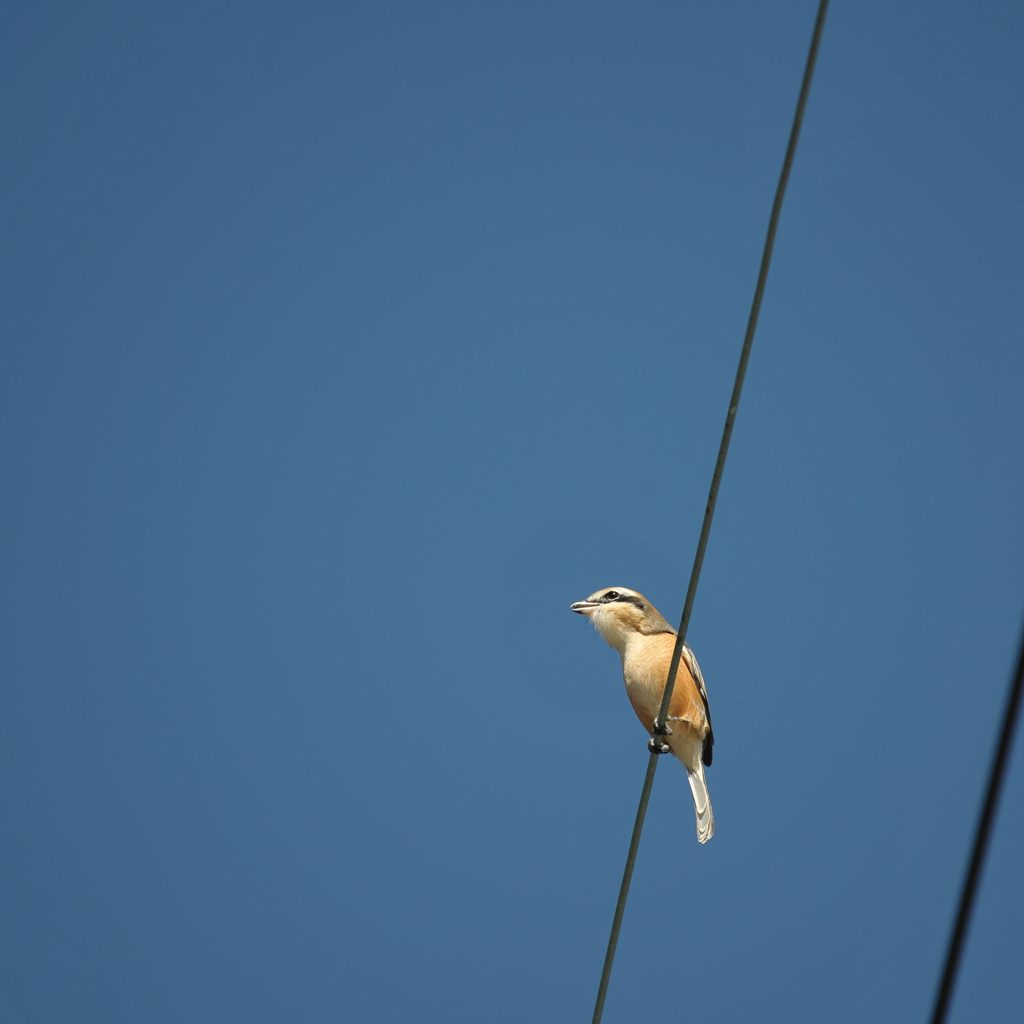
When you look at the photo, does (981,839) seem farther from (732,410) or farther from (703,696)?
(703,696)

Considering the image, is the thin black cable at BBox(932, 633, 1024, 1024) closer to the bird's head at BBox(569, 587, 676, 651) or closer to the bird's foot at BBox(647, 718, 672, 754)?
the bird's foot at BBox(647, 718, 672, 754)

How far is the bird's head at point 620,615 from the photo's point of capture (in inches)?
352

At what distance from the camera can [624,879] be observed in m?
4.64

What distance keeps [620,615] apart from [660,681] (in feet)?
2.65

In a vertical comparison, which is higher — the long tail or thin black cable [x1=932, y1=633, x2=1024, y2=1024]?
thin black cable [x1=932, y1=633, x2=1024, y2=1024]

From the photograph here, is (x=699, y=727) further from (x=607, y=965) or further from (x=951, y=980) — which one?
(x=951, y=980)

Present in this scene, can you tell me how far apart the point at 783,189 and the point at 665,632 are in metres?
5.42

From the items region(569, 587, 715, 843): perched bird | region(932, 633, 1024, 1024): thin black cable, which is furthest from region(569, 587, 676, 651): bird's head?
region(932, 633, 1024, 1024): thin black cable

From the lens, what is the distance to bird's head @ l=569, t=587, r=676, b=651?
8.95 meters

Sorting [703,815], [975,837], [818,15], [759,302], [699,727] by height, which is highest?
[818,15]

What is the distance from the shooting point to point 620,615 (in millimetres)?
9039

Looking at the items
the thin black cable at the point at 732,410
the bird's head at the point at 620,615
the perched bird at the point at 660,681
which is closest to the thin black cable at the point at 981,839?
the thin black cable at the point at 732,410

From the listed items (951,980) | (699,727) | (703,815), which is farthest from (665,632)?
(951,980)

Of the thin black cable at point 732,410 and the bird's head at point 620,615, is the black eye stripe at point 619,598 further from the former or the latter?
the thin black cable at point 732,410
